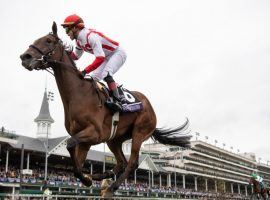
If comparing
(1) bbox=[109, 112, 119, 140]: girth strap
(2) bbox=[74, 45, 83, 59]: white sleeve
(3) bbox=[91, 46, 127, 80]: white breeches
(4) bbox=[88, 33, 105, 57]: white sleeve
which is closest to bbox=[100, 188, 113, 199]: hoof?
(1) bbox=[109, 112, 119, 140]: girth strap

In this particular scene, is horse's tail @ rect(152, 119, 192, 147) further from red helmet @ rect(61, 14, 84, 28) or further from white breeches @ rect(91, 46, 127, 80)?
red helmet @ rect(61, 14, 84, 28)

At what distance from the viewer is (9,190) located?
33531 mm

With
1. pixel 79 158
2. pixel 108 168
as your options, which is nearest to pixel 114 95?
pixel 79 158

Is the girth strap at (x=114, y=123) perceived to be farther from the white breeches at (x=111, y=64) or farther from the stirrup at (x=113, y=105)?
the white breeches at (x=111, y=64)

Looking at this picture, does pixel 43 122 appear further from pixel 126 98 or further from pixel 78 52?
pixel 126 98

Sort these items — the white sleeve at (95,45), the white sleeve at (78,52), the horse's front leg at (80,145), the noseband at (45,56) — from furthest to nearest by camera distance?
the white sleeve at (78,52)
the white sleeve at (95,45)
the noseband at (45,56)
the horse's front leg at (80,145)

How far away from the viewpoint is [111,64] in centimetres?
660

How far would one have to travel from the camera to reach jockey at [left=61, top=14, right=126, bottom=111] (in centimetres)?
617

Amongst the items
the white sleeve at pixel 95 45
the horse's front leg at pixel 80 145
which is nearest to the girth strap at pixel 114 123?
the horse's front leg at pixel 80 145

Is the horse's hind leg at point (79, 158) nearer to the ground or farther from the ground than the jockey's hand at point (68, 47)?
nearer to the ground

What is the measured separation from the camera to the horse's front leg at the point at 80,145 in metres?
5.46

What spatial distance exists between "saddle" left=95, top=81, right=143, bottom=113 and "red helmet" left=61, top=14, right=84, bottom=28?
1008 millimetres

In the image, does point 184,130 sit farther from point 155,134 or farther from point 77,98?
point 77,98

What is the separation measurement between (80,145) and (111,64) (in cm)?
166
